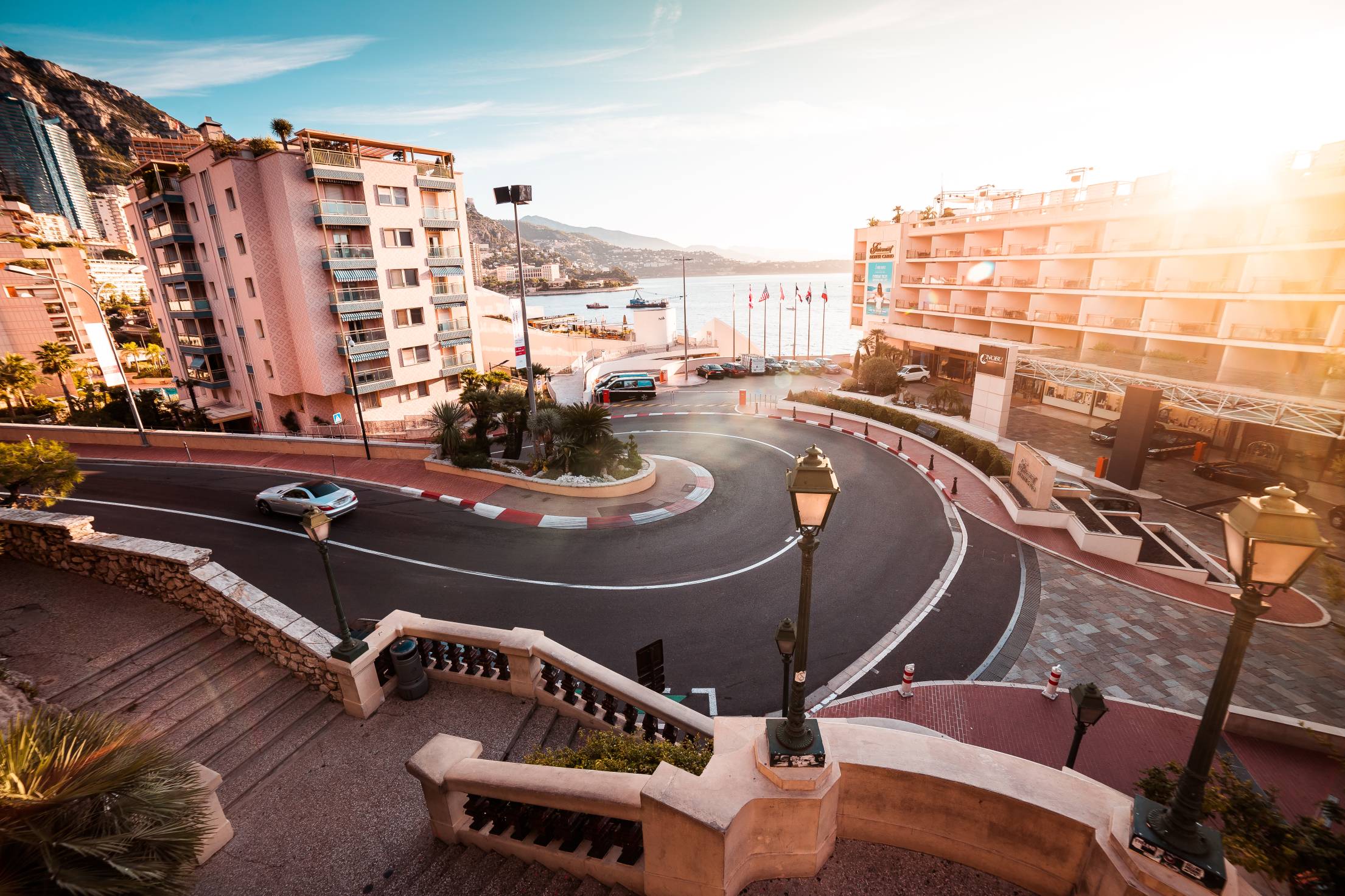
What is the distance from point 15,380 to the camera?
35.0 metres

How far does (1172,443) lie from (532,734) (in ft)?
114

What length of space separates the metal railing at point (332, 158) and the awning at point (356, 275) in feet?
18.4

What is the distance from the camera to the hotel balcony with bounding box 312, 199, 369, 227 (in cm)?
3027

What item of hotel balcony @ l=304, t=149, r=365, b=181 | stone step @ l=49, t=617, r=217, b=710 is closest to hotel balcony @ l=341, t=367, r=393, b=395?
hotel balcony @ l=304, t=149, r=365, b=181

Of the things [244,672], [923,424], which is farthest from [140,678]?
[923,424]

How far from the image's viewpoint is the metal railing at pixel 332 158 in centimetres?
2961

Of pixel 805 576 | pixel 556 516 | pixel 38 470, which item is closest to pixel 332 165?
pixel 38 470

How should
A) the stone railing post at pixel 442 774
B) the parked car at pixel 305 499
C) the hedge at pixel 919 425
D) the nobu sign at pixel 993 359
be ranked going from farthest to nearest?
the nobu sign at pixel 993 359
the hedge at pixel 919 425
the parked car at pixel 305 499
the stone railing post at pixel 442 774

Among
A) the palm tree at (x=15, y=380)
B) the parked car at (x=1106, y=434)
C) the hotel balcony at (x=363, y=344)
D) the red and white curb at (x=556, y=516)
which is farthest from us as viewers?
the palm tree at (x=15, y=380)

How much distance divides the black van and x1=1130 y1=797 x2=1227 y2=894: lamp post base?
3684 centimetres

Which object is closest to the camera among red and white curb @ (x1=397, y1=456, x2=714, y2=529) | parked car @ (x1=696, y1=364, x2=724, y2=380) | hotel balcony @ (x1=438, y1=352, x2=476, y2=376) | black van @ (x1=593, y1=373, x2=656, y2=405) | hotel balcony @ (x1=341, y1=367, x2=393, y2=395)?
red and white curb @ (x1=397, y1=456, x2=714, y2=529)

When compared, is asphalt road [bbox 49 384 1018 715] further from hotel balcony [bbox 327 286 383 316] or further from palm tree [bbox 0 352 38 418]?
palm tree [bbox 0 352 38 418]

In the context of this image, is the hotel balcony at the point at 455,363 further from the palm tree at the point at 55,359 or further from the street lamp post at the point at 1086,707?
the street lamp post at the point at 1086,707

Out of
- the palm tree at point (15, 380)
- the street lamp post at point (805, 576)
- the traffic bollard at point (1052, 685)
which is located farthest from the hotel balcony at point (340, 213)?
the traffic bollard at point (1052, 685)
